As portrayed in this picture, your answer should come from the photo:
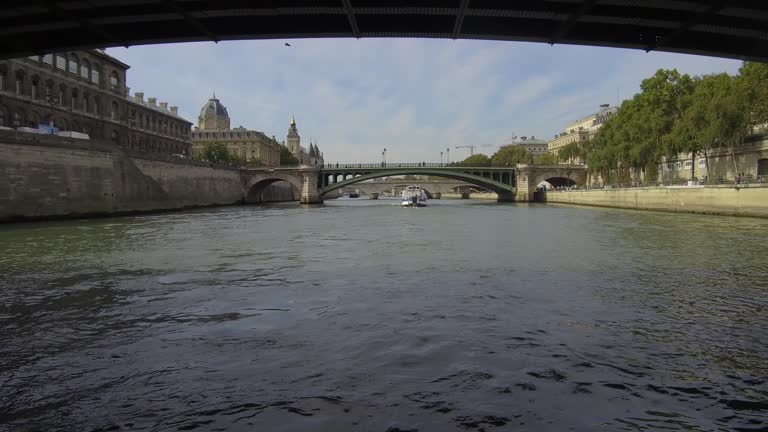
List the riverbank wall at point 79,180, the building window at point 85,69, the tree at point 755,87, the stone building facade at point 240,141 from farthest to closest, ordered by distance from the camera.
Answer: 1. the stone building facade at point 240,141
2. the building window at point 85,69
3. the tree at point 755,87
4. the riverbank wall at point 79,180

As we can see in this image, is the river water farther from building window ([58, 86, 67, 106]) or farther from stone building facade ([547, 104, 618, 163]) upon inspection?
stone building facade ([547, 104, 618, 163])

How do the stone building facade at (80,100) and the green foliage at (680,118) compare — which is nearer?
the green foliage at (680,118)

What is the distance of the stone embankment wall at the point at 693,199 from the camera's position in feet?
119

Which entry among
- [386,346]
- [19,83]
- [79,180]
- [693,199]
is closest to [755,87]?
[693,199]

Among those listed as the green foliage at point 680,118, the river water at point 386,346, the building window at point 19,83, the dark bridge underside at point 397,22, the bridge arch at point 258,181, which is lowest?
the river water at point 386,346

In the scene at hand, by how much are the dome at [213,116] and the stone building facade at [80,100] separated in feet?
226

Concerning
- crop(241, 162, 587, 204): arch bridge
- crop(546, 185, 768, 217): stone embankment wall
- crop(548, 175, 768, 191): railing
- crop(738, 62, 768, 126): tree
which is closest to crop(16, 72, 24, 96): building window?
crop(241, 162, 587, 204): arch bridge

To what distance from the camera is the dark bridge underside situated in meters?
9.03

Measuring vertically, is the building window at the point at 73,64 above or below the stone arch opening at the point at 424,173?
above

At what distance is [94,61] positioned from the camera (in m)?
58.7

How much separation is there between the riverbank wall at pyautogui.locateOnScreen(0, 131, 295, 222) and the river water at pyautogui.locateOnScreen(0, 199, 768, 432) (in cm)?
2598

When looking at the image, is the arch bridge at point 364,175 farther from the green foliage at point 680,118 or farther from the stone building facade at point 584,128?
the stone building facade at point 584,128

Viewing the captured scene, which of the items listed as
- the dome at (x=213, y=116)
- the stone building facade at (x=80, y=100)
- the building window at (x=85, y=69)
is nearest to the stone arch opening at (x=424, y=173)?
the stone building facade at (x=80, y=100)

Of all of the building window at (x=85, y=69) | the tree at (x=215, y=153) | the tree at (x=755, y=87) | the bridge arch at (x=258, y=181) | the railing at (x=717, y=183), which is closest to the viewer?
the railing at (x=717, y=183)
